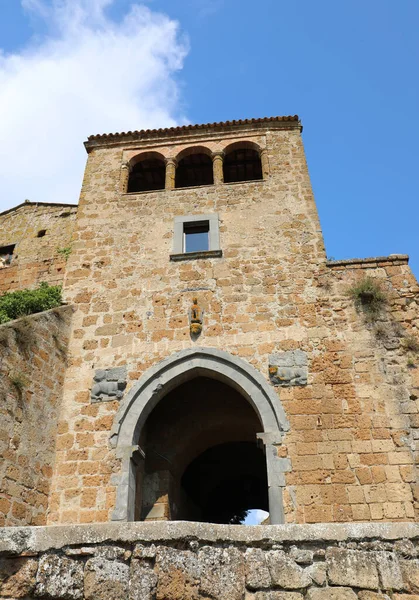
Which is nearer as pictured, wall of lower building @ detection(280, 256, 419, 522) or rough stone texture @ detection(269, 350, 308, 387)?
wall of lower building @ detection(280, 256, 419, 522)

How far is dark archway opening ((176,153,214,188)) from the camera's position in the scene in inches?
512

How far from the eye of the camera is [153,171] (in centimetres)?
1329

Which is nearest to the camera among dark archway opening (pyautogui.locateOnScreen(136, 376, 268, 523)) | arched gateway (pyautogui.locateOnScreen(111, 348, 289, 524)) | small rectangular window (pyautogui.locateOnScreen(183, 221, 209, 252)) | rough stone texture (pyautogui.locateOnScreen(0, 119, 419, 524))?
rough stone texture (pyautogui.locateOnScreen(0, 119, 419, 524))

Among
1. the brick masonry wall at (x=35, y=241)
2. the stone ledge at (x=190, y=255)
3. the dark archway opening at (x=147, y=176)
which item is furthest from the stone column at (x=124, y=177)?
the stone ledge at (x=190, y=255)

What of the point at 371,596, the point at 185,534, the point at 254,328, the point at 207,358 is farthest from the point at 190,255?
the point at 371,596

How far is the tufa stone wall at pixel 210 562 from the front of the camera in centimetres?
310

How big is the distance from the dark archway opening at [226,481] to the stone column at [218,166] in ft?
19.1

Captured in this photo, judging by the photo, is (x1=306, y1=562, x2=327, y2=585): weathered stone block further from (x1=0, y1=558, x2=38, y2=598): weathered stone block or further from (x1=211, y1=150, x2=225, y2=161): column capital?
(x1=211, y1=150, x2=225, y2=161): column capital

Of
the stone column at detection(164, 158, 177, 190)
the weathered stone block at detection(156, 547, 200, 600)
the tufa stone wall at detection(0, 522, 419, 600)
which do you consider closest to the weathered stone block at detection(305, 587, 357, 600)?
the tufa stone wall at detection(0, 522, 419, 600)

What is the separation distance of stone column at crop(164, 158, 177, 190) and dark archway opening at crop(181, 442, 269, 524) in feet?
19.5

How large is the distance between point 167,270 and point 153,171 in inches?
170

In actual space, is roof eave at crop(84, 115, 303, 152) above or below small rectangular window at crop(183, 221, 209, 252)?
above

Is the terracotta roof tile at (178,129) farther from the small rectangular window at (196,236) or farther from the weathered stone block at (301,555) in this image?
the weathered stone block at (301,555)

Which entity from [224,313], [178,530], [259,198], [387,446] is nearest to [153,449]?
[224,313]
